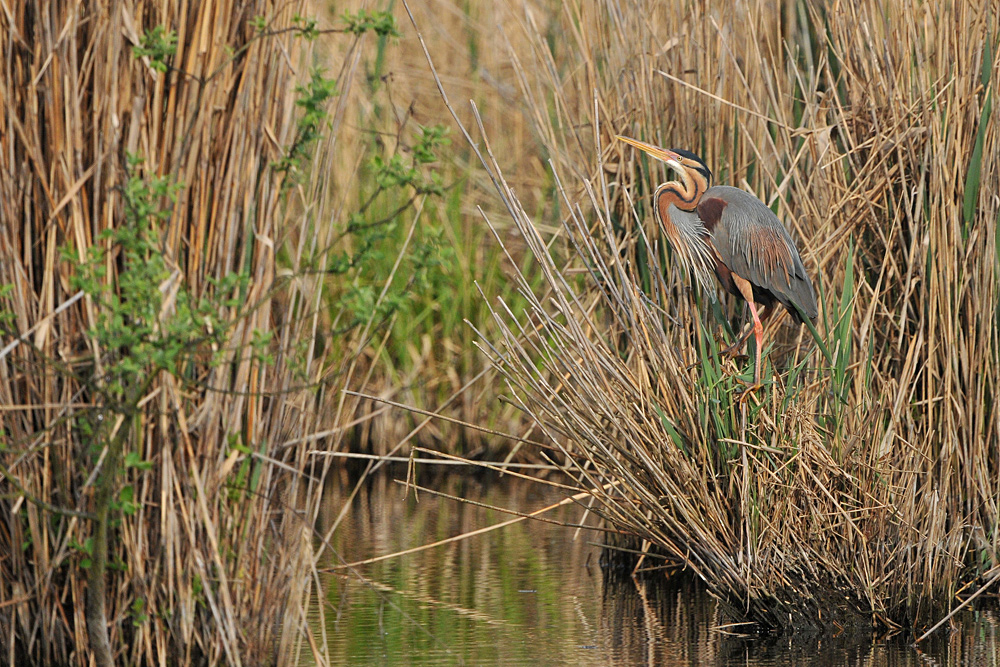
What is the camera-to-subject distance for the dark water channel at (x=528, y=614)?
148 inches

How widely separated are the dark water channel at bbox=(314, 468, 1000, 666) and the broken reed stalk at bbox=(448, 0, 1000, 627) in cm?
17

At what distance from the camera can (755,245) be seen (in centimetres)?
397

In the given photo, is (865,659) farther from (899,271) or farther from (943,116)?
(943,116)

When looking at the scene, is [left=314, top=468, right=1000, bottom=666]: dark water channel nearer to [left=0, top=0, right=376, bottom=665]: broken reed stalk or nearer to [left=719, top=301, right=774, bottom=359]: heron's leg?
[left=0, top=0, right=376, bottom=665]: broken reed stalk

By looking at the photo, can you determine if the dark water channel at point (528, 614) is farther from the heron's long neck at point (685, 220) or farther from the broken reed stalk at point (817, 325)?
the heron's long neck at point (685, 220)

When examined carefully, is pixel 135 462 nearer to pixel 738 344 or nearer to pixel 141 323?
pixel 141 323

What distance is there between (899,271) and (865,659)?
4.43 ft

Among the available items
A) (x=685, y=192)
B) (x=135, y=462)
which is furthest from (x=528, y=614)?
(x=135, y=462)

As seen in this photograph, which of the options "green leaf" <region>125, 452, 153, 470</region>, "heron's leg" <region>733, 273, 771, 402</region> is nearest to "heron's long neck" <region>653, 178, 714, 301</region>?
"heron's leg" <region>733, 273, 771, 402</region>

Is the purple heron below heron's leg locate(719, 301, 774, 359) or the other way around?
the other way around

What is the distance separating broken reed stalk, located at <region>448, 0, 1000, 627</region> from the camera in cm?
388

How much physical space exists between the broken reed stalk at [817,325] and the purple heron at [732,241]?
108mm

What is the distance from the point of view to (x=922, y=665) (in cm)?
364

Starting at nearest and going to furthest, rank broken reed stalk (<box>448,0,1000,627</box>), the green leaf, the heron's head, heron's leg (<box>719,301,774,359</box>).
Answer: the green leaf
broken reed stalk (<box>448,0,1000,627</box>)
heron's leg (<box>719,301,774,359</box>)
the heron's head
